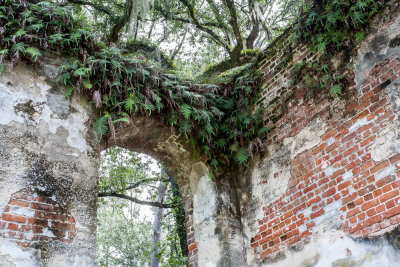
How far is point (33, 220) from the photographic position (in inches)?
131

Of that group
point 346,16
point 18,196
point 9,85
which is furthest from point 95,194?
point 346,16

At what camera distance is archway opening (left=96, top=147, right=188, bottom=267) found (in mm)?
Answer: 9016

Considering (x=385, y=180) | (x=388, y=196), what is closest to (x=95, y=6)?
(x=385, y=180)

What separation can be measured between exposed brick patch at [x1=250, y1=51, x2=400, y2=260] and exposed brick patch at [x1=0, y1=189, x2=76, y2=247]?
2.59m

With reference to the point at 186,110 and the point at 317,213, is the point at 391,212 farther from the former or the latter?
the point at 186,110

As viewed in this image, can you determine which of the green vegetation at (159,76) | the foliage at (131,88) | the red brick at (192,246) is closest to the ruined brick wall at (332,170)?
the green vegetation at (159,76)

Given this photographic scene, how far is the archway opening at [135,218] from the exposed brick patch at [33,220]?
5360mm

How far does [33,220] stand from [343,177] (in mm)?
3346

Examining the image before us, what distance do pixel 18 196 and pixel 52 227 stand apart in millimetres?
446

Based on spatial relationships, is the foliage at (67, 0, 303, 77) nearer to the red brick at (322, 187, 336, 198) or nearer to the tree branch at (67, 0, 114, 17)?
the tree branch at (67, 0, 114, 17)

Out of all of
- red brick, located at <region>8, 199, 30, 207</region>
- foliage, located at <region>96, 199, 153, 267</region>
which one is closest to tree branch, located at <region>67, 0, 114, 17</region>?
red brick, located at <region>8, 199, 30, 207</region>

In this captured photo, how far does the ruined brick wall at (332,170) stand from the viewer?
3.62 meters

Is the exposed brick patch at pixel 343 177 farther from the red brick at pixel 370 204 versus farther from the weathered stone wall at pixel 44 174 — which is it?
the weathered stone wall at pixel 44 174

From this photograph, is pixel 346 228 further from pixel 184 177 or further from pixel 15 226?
pixel 15 226
